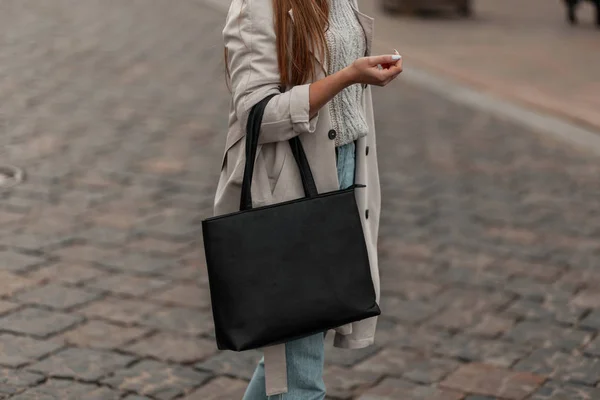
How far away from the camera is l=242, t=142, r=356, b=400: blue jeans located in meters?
3.11

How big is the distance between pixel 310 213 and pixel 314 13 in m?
0.53

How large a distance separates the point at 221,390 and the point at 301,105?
1856mm

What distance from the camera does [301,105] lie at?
113 inches

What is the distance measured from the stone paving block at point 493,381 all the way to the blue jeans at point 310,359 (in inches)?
57.4

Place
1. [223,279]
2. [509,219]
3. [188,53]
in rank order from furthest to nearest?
[188,53], [509,219], [223,279]

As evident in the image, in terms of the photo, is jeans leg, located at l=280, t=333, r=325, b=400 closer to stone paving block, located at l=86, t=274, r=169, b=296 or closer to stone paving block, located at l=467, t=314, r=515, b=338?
stone paving block, located at l=467, t=314, r=515, b=338

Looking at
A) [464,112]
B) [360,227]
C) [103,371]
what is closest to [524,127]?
[464,112]

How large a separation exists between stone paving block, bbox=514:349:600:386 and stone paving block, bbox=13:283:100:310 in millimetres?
2062

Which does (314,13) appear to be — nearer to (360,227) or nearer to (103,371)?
(360,227)

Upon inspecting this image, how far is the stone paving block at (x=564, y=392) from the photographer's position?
4414mm

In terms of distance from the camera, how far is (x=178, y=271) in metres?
5.75

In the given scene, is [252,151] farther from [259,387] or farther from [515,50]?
[515,50]

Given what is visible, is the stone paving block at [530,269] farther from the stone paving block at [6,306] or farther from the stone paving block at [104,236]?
the stone paving block at [6,306]

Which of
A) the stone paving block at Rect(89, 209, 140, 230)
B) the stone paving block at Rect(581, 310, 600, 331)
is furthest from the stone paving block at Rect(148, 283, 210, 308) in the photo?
the stone paving block at Rect(581, 310, 600, 331)
